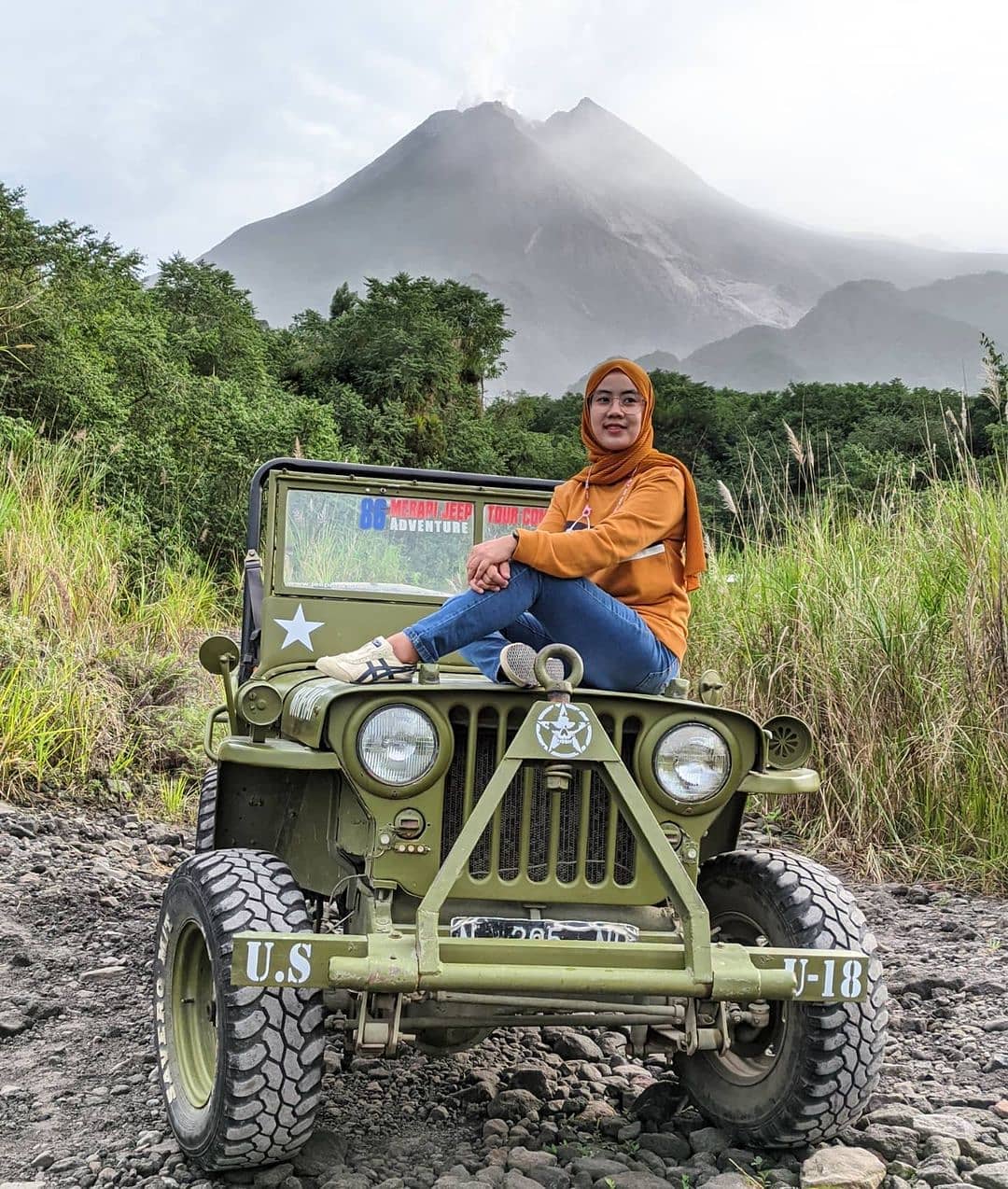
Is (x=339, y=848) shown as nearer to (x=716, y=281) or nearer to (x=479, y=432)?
(x=479, y=432)

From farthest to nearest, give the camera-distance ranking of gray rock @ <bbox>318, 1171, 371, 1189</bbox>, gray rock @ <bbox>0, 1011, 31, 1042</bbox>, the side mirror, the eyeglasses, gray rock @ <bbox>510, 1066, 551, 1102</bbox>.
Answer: gray rock @ <bbox>0, 1011, 31, 1042</bbox>
the eyeglasses
the side mirror
gray rock @ <bbox>510, 1066, 551, 1102</bbox>
gray rock @ <bbox>318, 1171, 371, 1189</bbox>

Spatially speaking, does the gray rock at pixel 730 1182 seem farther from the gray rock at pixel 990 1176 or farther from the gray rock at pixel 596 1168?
the gray rock at pixel 990 1176

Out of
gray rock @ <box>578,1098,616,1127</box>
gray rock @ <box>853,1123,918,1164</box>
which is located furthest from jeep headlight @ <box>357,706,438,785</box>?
gray rock @ <box>853,1123,918,1164</box>

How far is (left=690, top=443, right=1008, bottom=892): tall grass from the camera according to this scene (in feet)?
18.3

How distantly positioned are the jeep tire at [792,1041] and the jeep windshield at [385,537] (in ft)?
5.58

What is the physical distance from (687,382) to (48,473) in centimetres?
2715

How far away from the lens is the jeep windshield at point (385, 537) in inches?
173

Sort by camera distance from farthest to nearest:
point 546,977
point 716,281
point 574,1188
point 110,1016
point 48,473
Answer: point 716,281 → point 48,473 → point 110,1016 → point 574,1188 → point 546,977

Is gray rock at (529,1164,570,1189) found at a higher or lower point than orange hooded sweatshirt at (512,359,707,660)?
lower

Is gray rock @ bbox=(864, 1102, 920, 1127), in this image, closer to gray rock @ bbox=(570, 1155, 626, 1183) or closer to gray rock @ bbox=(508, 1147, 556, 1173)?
gray rock @ bbox=(570, 1155, 626, 1183)

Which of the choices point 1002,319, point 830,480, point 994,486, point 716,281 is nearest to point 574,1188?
point 994,486

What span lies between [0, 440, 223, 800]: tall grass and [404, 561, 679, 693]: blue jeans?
3972 millimetres

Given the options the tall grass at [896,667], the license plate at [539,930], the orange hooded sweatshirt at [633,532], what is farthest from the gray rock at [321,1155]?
the tall grass at [896,667]

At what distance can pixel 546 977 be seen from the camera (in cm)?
247
